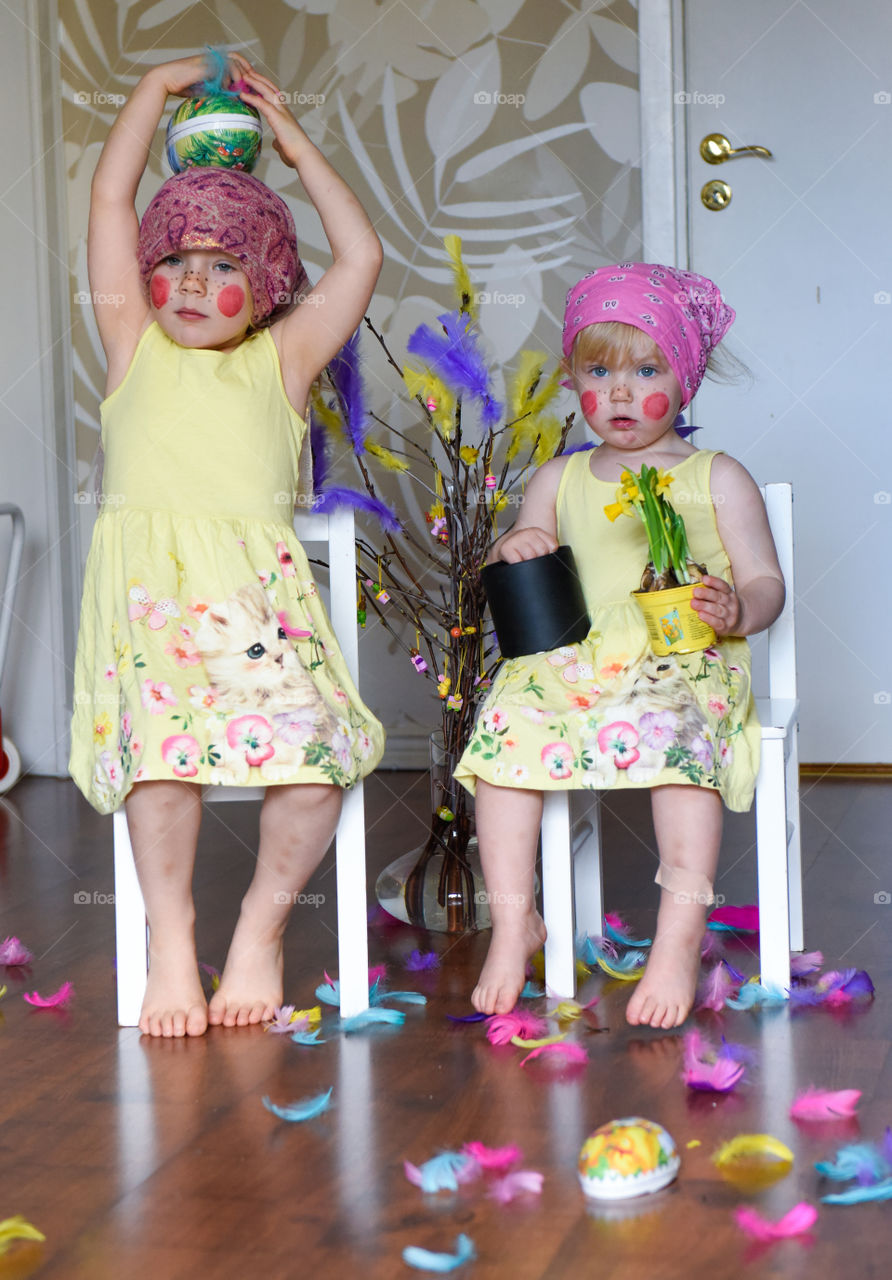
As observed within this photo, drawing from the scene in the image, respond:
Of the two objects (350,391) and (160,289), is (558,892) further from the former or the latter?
(160,289)

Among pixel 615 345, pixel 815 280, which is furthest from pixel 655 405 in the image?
pixel 815 280

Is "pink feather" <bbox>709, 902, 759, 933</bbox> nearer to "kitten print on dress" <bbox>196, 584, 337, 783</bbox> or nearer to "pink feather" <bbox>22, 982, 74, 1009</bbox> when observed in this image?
"kitten print on dress" <bbox>196, 584, 337, 783</bbox>

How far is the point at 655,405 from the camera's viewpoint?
1.60 metres

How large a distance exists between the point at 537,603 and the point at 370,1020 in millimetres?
488

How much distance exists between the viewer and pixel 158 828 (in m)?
1.46

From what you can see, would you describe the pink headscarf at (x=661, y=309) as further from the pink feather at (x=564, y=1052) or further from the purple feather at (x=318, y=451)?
the pink feather at (x=564, y=1052)

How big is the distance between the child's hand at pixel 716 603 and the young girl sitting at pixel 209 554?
388 mm

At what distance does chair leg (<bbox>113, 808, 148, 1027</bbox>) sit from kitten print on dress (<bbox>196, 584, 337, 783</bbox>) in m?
0.16

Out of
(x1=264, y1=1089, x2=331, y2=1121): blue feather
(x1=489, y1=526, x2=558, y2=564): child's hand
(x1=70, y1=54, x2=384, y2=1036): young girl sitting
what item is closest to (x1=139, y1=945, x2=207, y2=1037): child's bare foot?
(x1=70, y1=54, x2=384, y2=1036): young girl sitting

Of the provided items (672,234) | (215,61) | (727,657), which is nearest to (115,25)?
(672,234)

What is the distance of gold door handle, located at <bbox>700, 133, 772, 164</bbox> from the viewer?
2740 millimetres

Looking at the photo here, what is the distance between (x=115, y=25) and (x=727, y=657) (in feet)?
7.30

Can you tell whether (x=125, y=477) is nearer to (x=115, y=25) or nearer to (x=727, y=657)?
(x=727, y=657)

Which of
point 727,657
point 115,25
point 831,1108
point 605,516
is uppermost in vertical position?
point 115,25
